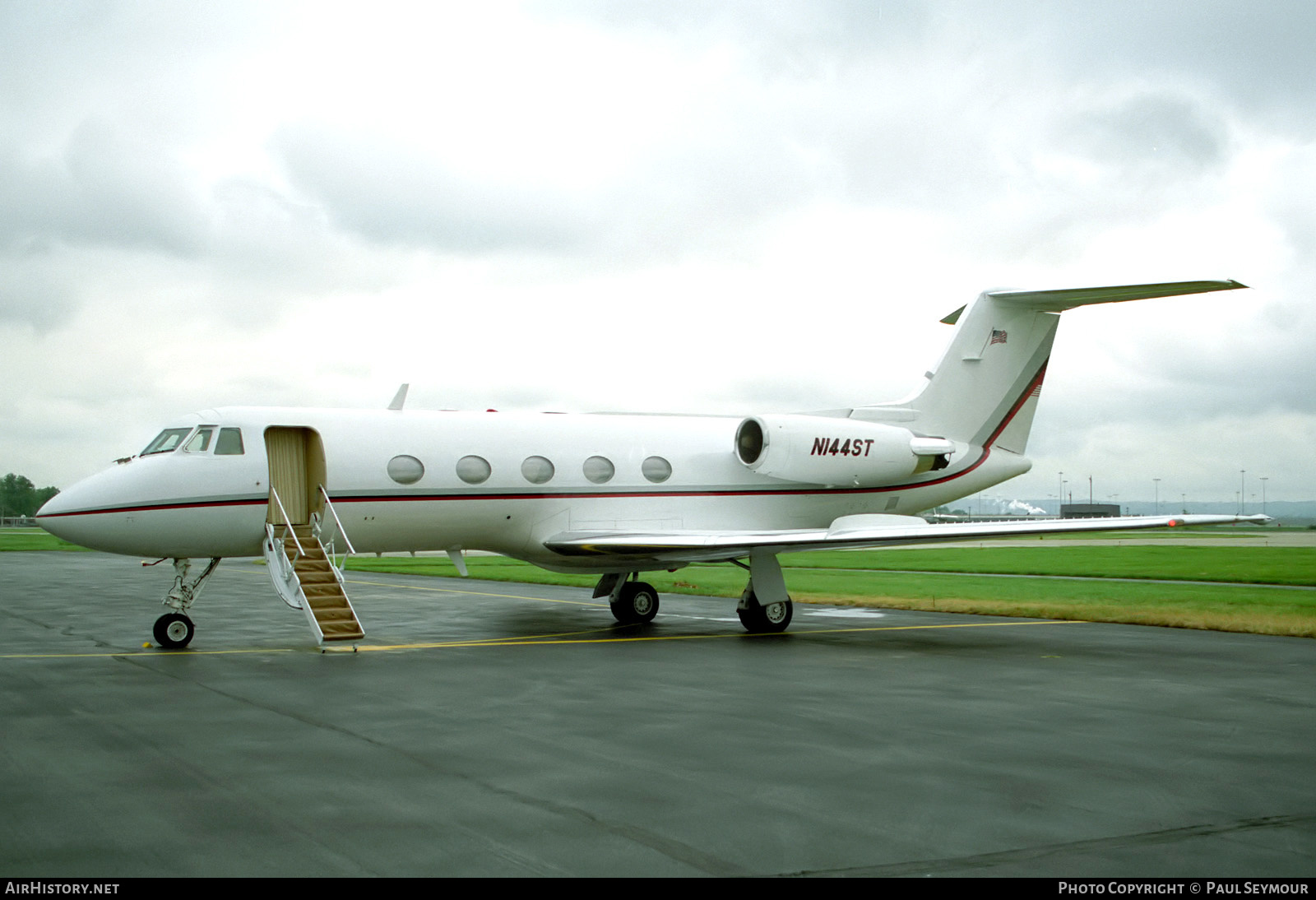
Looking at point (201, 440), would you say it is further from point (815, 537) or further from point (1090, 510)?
point (1090, 510)

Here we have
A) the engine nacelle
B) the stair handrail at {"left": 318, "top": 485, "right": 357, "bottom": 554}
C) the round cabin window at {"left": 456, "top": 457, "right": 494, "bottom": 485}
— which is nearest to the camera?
the stair handrail at {"left": 318, "top": 485, "right": 357, "bottom": 554}

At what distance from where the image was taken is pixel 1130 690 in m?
11.3

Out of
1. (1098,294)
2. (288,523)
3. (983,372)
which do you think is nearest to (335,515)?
(288,523)

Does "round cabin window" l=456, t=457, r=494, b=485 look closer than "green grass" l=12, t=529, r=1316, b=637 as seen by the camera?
Yes

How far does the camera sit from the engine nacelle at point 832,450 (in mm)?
19016

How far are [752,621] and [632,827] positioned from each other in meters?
11.5

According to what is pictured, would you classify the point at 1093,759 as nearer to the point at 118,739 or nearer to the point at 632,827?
the point at 632,827

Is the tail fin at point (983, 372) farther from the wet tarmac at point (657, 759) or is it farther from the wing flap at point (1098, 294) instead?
the wet tarmac at point (657, 759)

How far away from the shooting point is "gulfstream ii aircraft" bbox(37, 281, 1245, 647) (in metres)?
15.1

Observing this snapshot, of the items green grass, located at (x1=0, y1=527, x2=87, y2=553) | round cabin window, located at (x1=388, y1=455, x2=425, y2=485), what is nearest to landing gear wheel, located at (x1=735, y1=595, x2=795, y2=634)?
round cabin window, located at (x1=388, y1=455, x2=425, y2=485)

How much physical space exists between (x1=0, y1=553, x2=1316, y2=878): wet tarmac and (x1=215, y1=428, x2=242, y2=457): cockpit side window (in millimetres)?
2659

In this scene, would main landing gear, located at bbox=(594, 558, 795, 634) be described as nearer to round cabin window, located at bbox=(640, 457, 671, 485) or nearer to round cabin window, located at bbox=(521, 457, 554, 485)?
round cabin window, located at bbox=(640, 457, 671, 485)

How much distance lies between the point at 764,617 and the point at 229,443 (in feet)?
27.5
